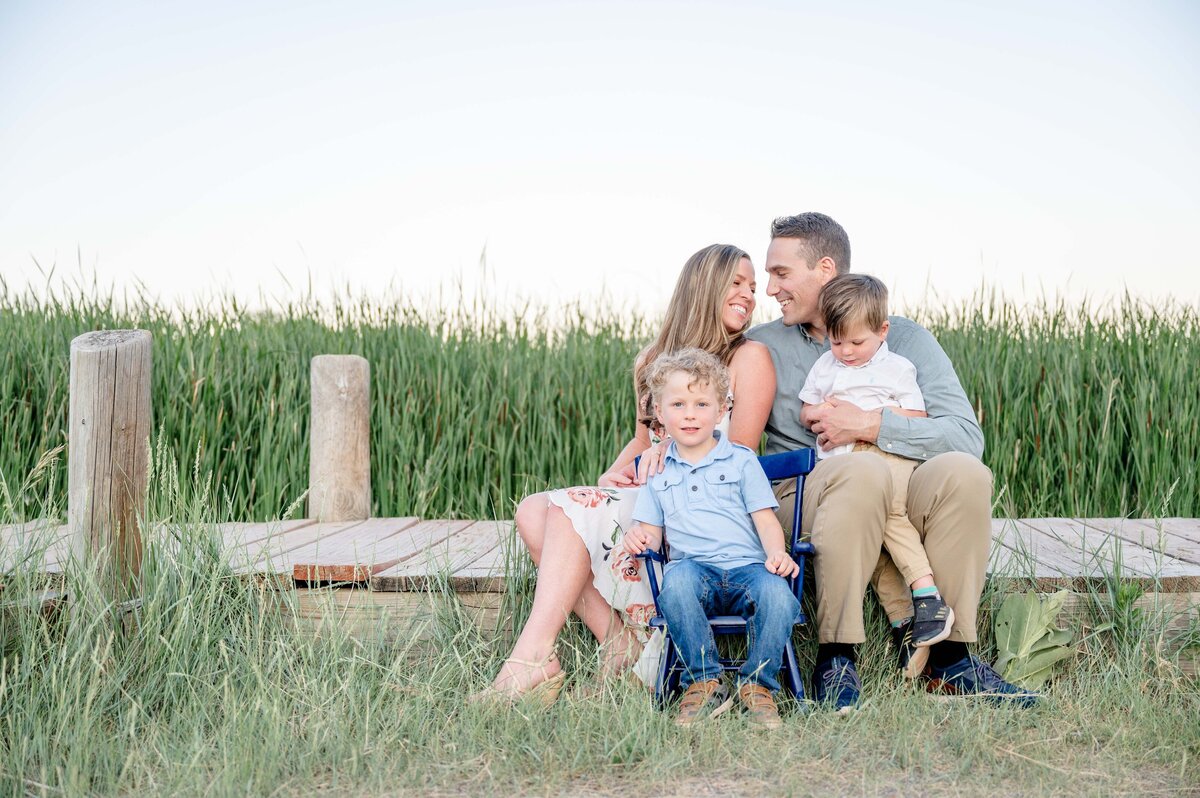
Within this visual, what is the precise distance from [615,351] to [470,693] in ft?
10.2

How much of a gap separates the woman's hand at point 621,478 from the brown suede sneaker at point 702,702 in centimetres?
71

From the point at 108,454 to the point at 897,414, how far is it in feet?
7.53

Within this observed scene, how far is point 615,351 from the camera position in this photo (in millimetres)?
5430

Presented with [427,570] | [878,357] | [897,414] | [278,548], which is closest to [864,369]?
[878,357]

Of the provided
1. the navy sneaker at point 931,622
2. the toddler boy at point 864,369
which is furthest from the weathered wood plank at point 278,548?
the navy sneaker at point 931,622

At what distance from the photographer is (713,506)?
8.31 ft

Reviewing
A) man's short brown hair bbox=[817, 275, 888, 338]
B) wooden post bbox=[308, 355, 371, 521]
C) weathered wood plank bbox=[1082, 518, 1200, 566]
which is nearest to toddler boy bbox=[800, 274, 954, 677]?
man's short brown hair bbox=[817, 275, 888, 338]

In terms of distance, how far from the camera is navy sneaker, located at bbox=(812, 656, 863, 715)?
2.47 m

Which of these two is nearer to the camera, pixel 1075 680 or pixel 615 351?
pixel 1075 680

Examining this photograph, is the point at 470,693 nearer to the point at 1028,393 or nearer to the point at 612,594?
the point at 612,594

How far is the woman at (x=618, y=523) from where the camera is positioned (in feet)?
8.54

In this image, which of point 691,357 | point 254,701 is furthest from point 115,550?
point 691,357

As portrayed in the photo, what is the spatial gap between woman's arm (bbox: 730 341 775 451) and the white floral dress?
0.15m

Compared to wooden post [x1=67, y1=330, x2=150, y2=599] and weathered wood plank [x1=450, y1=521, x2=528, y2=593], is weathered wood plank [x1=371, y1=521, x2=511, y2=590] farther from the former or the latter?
wooden post [x1=67, y1=330, x2=150, y2=599]
